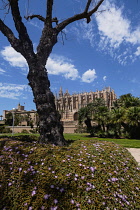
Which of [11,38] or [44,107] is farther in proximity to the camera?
[11,38]

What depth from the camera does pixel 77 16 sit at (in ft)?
16.8

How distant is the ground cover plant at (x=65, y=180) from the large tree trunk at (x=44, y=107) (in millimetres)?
880

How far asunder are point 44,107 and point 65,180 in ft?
7.11

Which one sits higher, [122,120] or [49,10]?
[49,10]

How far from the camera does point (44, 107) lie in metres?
4.06

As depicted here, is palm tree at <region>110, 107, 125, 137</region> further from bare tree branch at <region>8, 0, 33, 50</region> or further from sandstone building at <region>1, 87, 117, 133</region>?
sandstone building at <region>1, 87, 117, 133</region>

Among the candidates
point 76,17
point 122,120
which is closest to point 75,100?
point 122,120

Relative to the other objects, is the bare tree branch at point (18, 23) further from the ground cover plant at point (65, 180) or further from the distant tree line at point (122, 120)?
the distant tree line at point (122, 120)

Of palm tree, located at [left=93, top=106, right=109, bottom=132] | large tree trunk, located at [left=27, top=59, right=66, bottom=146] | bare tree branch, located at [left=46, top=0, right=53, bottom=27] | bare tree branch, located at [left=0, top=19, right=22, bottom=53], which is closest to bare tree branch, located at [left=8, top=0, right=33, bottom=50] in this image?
bare tree branch, located at [left=0, top=19, right=22, bottom=53]

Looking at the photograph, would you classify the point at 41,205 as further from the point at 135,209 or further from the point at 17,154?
the point at 135,209

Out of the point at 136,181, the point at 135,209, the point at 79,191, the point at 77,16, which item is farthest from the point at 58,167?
the point at 77,16

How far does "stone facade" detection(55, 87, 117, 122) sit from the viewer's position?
8012 cm

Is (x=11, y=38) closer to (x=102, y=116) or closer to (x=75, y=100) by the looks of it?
(x=102, y=116)

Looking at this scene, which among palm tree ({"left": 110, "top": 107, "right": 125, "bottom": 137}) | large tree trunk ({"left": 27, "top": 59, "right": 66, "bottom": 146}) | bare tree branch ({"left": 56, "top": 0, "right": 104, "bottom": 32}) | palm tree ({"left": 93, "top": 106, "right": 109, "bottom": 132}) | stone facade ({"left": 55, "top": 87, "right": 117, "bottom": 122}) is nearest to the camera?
large tree trunk ({"left": 27, "top": 59, "right": 66, "bottom": 146})
